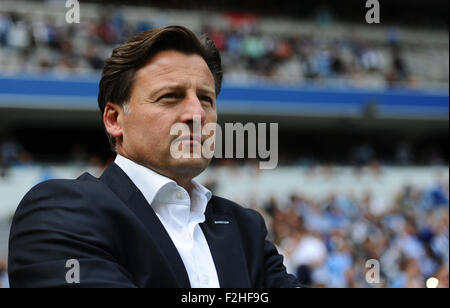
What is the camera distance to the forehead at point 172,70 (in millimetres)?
1463

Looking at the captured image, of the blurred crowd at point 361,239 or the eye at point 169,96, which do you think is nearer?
the eye at point 169,96

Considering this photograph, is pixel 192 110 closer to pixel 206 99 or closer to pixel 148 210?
pixel 206 99

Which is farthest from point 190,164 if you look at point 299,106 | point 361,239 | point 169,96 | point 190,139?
point 299,106

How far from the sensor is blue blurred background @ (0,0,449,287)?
956 cm

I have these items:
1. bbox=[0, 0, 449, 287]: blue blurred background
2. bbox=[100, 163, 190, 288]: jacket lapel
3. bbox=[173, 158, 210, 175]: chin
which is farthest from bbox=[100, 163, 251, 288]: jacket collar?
bbox=[0, 0, 449, 287]: blue blurred background

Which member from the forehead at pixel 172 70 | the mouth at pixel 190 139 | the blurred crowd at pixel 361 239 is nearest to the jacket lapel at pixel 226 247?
the mouth at pixel 190 139

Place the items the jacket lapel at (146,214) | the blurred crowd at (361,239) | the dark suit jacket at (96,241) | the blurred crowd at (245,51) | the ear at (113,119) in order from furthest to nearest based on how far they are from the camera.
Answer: the blurred crowd at (245,51) → the blurred crowd at (361,239) → the ear at (113,119) → the jacket lapel at (146,214) → the dark suit jacket at (96,241)

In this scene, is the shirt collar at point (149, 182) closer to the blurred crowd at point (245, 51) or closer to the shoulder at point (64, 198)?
the shoulder at point (64, 198)

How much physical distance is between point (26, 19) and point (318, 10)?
9364 millimetres

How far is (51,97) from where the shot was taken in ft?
44.1

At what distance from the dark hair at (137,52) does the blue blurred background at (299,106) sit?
17.4ft

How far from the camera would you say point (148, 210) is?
4.66 feet

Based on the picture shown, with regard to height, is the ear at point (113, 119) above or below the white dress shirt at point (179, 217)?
above
